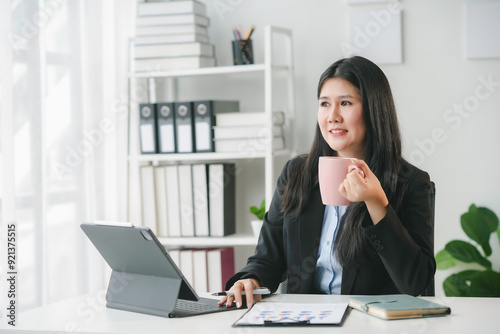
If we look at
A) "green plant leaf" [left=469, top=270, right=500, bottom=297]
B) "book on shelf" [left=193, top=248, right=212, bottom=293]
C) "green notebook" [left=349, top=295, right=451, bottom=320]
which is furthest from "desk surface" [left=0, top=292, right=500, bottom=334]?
"book on shelf" [left=193, top=248, right=212, bottom=293]

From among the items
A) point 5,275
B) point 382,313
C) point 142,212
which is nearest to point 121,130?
point 142,212

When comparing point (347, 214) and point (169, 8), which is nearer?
point (347, 214)

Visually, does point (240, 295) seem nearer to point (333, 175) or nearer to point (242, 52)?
point (333, 175)

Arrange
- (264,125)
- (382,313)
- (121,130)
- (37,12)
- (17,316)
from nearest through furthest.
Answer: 1. (382,313)
2. (17,316)
3. (37,12)
4. (264,125)
5. (121,130)

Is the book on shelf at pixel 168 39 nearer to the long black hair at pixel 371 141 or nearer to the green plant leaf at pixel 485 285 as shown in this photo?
the long black hair at pixel 371 141

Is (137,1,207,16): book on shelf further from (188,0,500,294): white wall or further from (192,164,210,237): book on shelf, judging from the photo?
(192,164,210,237): book on shelf

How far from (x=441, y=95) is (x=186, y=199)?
1.29m

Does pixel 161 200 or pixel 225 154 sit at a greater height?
pixel 225 154

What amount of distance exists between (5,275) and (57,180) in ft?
1.64

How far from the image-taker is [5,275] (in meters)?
2.15

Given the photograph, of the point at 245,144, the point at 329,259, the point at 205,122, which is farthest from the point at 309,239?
the point at 205,122

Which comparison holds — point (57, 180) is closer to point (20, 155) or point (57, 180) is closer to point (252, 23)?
point (20, 155)

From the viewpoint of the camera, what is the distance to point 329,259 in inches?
71.0

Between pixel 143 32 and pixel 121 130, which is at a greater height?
pixel 143 32
